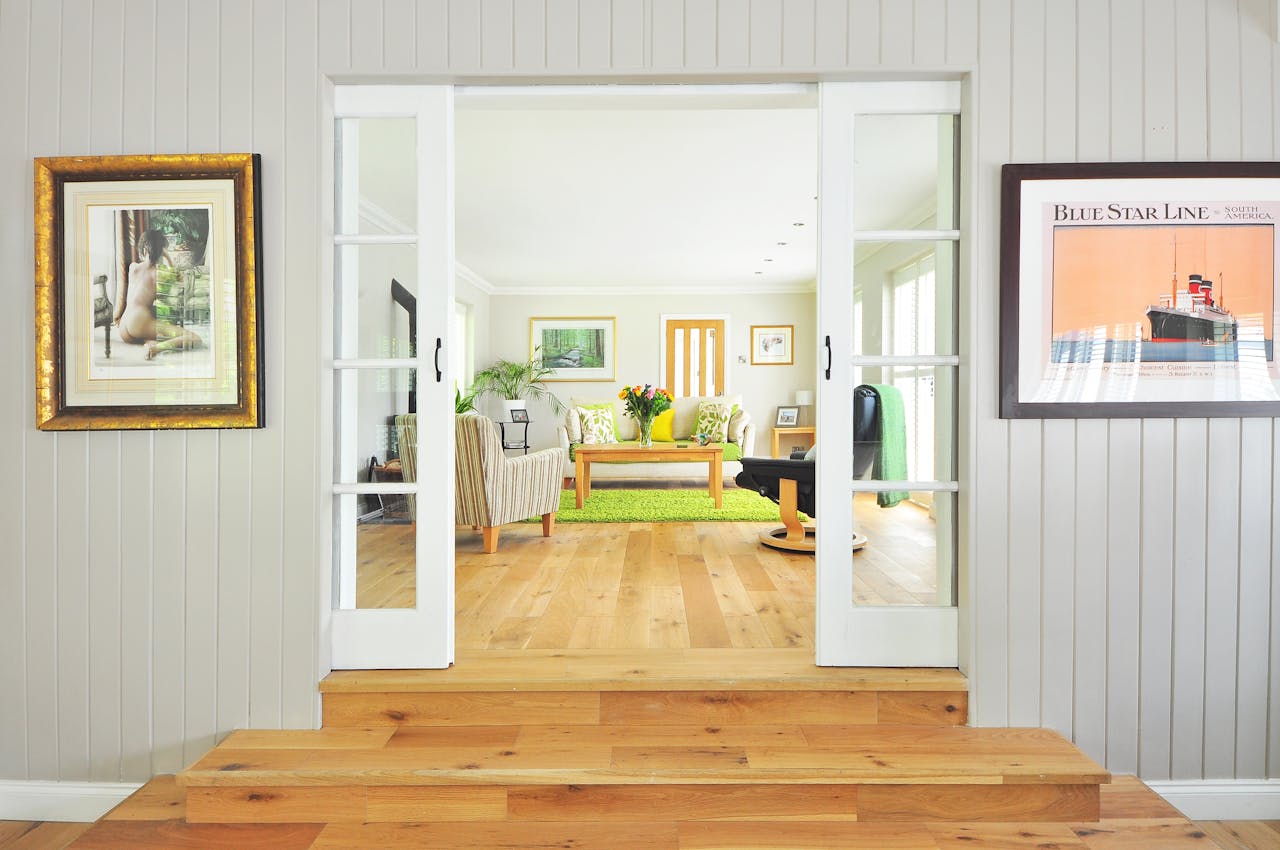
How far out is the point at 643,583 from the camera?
342 centimetres

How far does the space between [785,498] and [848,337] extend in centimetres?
218

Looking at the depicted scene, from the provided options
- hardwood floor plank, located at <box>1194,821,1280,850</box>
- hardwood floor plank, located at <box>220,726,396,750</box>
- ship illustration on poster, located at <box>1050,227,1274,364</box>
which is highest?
ship illustration on poster, located at <box>1050,227,1274,364</box>

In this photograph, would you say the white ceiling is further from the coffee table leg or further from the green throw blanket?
the coffee table leg

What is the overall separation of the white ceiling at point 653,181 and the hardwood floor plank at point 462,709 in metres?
1.44

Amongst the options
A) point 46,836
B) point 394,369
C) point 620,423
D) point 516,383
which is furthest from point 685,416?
point 46,836

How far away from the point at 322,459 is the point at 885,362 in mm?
1681

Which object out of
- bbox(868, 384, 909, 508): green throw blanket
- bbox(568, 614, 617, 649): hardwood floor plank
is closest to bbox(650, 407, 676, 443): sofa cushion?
bbox(568, 614, 617, 649): hardwood floor plank

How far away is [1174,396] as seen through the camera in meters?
2.08

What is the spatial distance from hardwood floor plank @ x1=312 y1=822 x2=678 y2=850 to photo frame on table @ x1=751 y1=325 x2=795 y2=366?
24.9ft

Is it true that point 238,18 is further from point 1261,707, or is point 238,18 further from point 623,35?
point 1261,707

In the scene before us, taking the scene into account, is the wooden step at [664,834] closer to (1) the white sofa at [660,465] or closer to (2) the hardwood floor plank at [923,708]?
(2) the hardwood floor plank at [923,708]

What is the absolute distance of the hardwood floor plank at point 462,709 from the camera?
6.95 feet

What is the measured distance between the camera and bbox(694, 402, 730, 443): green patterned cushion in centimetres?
769

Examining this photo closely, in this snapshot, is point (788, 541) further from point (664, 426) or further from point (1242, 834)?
point (664, 426)
